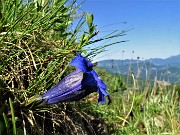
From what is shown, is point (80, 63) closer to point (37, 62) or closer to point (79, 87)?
point (79, 87)

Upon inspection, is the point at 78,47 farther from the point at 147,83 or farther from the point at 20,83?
the point at 147,83

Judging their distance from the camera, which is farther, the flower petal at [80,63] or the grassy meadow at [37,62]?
the grassy meadow at [37,62]

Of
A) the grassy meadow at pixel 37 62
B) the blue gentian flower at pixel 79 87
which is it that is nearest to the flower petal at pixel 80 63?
the blue gentian flower at pixel 79 87

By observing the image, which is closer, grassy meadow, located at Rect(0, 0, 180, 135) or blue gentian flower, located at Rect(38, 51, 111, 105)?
blue gentian flower, located at Rect(38, 51, 111, 105)

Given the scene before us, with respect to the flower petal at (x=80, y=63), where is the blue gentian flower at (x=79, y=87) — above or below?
below

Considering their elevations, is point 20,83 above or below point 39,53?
below

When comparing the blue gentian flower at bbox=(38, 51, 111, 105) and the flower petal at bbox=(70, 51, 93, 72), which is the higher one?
the flower petal at bbox=(70, 51, 93, 72)

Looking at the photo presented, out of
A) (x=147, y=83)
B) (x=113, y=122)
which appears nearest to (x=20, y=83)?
(x=113, y=122)

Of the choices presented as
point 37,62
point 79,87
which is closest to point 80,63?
point 79,87

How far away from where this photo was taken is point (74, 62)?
3.12 ft

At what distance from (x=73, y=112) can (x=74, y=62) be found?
2.18 ft

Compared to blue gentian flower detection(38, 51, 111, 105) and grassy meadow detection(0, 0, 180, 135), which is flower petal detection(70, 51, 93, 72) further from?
grassy meadow detection(0, 0, 180, 135)

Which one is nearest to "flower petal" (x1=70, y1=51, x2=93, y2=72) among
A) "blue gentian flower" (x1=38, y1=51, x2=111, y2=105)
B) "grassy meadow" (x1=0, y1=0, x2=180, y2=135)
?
"blue gentian flower" (x1=38, y1=51, x2=111, y2=105)

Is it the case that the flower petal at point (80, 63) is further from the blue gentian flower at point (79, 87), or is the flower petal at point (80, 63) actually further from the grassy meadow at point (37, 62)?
the grassy meadow at point (37, 62)
